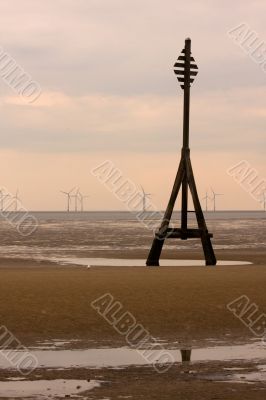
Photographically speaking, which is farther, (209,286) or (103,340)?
(209,286)

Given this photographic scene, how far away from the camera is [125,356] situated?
16.4 meters

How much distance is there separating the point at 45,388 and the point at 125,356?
3387 mm

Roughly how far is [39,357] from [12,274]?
11689 mm

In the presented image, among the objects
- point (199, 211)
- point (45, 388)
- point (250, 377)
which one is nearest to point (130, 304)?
point (250, 377)

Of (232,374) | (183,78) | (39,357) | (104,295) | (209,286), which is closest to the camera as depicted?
(232,374)

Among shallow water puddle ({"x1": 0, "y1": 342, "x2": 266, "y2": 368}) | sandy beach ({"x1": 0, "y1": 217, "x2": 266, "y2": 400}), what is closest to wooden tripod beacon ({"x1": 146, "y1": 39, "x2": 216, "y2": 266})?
sandy beach ({"x1": 0, "y1": 217, "x2": 266, "y2": 400})

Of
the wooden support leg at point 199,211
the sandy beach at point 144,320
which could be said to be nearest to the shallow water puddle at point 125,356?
the sandy beach at point 144,320

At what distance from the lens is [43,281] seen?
24.8 metres

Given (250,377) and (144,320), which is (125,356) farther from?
(144,320)

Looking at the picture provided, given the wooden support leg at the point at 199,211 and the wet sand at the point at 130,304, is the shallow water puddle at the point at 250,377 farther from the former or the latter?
the wooden support leg at the point at 199,211

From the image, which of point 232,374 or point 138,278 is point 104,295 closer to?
point 138,278

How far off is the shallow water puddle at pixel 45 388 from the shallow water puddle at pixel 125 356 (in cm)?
140

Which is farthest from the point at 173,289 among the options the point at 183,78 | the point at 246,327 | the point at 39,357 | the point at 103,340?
the point at 183,78

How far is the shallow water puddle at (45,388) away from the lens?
1282cm
